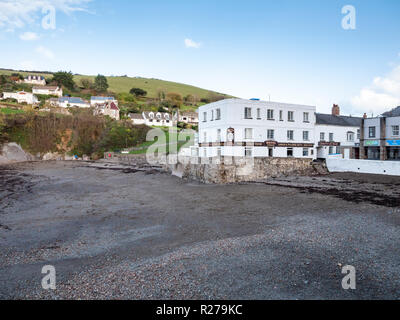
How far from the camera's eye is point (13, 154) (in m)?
59.4

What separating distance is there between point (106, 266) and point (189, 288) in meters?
3.38

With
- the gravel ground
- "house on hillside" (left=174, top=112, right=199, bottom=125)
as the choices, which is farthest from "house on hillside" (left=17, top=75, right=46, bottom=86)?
the gravel ground

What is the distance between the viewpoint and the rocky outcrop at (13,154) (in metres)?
57.8

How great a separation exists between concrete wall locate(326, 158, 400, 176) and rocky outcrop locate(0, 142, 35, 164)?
65.1 m

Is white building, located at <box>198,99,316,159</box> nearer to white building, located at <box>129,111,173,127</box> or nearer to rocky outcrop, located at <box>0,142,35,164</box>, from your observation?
rocky outcrop, located at <box>0,142,35,164</box>

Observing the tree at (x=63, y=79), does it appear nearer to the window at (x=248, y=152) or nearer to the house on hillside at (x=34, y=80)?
the house on hillside at (x=34, y=80)

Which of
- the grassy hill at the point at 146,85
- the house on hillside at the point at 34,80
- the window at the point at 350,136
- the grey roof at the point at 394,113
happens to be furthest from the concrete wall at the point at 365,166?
the house on hillside at the point at 34,80

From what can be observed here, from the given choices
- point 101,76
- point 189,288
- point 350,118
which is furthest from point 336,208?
point 101,76

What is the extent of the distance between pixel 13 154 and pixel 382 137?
7350 centimetres

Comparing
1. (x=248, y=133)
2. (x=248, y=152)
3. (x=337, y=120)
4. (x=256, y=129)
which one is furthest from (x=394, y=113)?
(x=248, y=152)

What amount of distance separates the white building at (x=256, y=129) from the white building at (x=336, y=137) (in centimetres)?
192

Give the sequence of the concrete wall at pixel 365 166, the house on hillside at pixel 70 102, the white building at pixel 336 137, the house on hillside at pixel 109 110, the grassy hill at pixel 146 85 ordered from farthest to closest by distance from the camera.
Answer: the grassy hill at pixel 146 85 < the house on hillside at pixel 70 102 < the house on hillside at pixel 109 110 < the white building at pixel 336 137 < the concrete wall at pixel 365 166

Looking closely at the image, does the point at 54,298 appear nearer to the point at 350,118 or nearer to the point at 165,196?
the point at 165,196
